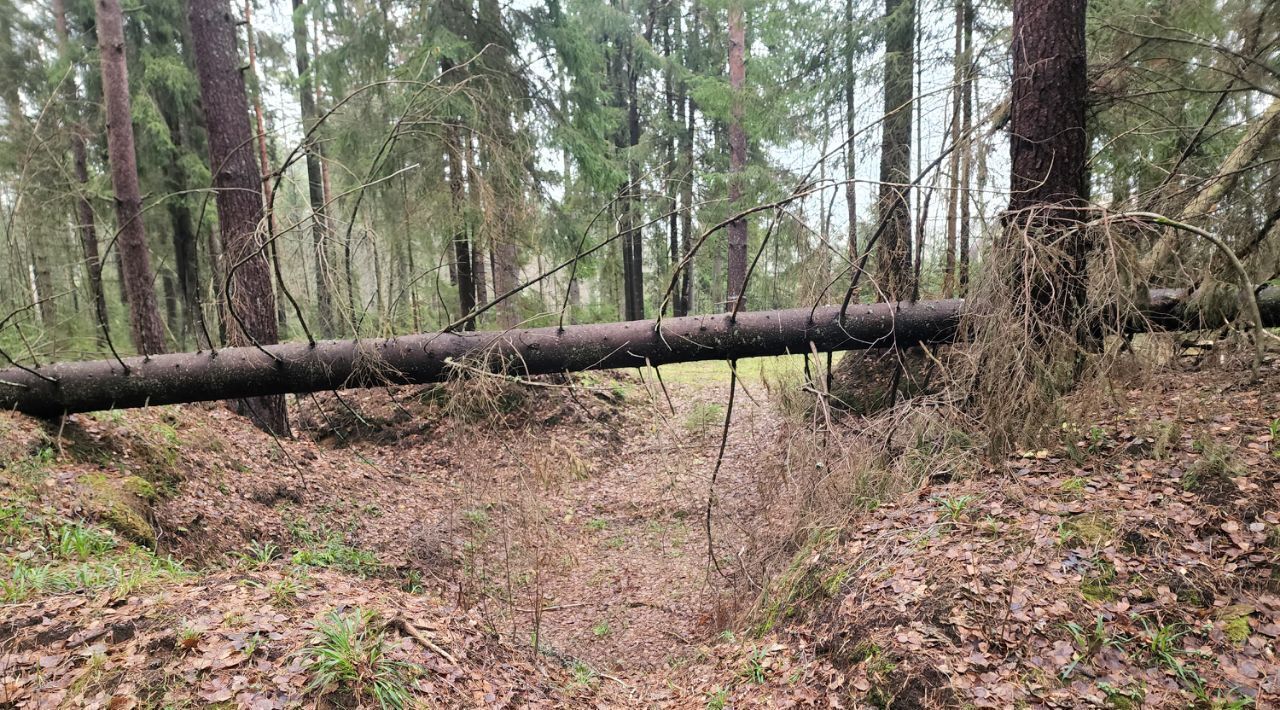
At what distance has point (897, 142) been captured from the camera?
759cm

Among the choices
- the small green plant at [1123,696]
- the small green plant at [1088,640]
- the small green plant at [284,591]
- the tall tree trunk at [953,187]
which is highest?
the tall tree trunk at [953,187]

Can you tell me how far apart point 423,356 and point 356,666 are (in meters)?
2.39

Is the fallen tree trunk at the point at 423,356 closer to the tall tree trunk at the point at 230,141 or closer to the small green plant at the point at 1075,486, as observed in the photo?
the small green plant at the point at 1075,486

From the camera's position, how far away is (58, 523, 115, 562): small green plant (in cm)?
376

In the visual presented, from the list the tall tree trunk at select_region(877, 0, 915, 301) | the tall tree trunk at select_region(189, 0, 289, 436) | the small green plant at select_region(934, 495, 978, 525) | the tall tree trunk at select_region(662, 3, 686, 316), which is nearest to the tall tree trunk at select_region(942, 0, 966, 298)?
the tall tree trunk at select_region(877, 0, 915, 301)

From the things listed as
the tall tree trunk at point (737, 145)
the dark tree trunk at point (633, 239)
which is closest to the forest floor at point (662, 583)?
the tall tree trunk at point (737, 145)

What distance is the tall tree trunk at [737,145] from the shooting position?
39.2 feet

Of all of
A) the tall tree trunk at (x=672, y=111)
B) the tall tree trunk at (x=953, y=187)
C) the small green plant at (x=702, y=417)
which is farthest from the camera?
the tall tree trunk at (x=672, y=111)

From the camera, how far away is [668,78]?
19.5 metres

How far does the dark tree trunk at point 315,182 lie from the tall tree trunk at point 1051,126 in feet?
16.5

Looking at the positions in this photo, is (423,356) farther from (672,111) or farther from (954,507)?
(672,111)

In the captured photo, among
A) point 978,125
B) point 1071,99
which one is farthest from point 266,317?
point 1071,99

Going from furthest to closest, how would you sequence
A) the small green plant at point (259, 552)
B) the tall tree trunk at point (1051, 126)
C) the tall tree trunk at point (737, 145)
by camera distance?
the tall tree trunk at point (737, 145) < the small green plant at point (259, 552) < the tall tree trunk at point (1051, 126)

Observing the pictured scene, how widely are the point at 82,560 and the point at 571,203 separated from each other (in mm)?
8364
